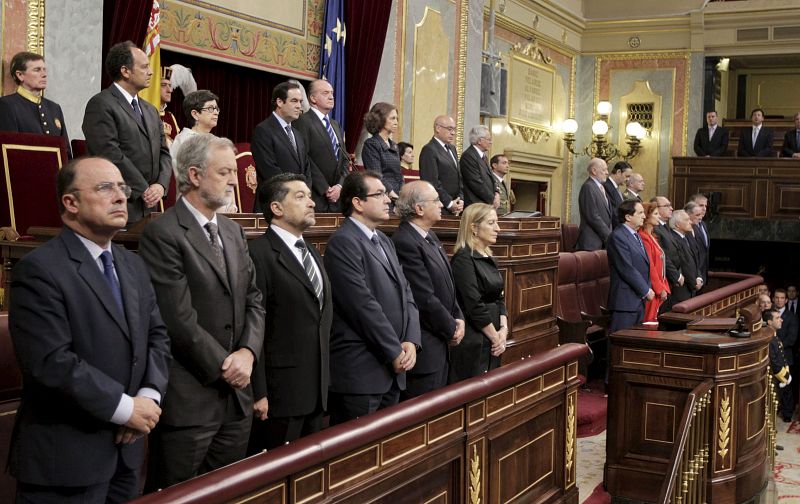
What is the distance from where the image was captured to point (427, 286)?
3.73 meters

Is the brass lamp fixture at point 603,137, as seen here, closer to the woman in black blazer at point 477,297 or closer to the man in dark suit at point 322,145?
the man in dark suit at point 322,145

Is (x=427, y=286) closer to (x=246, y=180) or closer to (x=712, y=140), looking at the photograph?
(x=246, y=180)

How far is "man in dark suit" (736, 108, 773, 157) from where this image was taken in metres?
11.8

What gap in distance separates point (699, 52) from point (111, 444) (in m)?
13.2

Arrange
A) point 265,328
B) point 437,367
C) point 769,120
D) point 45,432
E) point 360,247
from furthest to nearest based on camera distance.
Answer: point 769,120
point 437,367
point 360,247
point 265,328
point 45,432

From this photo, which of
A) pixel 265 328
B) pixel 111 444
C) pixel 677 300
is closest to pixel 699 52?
pixel 677 300

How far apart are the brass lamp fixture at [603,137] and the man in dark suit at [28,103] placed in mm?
9858

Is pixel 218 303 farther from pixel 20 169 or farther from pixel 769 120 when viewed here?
pixel 769 120

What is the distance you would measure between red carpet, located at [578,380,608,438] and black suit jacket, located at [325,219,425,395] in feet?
8.27

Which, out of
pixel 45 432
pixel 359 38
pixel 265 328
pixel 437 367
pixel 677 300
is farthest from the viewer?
pixel 359 38

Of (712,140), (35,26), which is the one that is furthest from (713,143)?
(35,26)

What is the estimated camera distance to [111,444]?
2072 millimetres

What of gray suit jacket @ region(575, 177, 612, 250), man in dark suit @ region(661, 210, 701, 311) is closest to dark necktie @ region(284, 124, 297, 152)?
man in dark suit @ region(661, 210, 701, 311)

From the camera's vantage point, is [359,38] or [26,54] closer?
[26,54]
